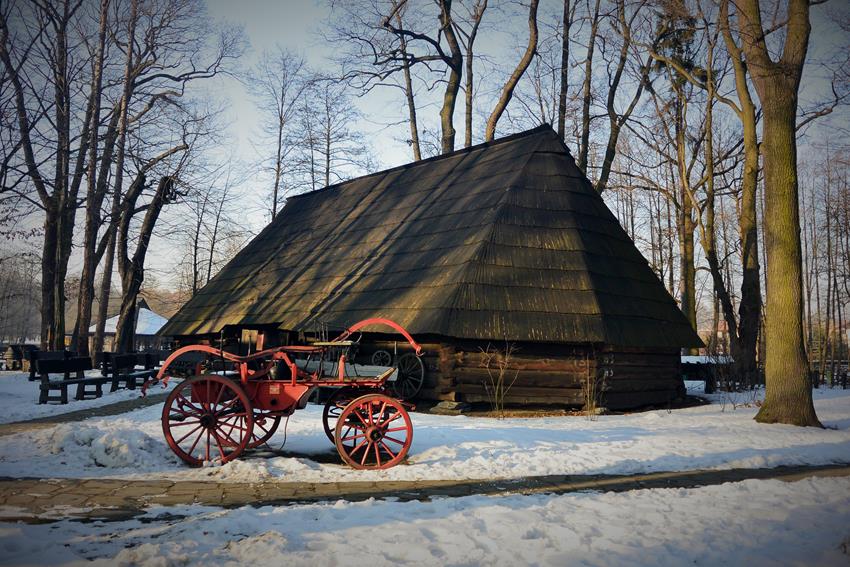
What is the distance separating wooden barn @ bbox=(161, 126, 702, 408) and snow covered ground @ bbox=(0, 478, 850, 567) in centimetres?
623

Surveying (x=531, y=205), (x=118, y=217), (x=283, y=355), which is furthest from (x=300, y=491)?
(x=118, y=217)

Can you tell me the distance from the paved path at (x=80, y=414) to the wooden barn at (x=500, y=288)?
371 cm

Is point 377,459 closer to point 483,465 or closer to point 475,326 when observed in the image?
point 483,465

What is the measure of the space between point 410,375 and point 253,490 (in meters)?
6.63

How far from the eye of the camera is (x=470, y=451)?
6.91m

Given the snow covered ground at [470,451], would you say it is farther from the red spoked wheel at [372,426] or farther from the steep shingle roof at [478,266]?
the steep shingle roof at [478,266]

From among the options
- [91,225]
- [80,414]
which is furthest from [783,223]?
[91,225]

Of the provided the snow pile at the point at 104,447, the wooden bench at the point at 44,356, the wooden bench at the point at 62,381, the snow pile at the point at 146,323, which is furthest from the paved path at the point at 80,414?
the snow pile at the point at 146,323

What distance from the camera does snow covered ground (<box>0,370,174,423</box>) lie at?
10331mm

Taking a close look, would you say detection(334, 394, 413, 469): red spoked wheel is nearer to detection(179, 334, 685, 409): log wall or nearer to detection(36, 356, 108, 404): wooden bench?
detection(179, 334, 685, 409): log wall

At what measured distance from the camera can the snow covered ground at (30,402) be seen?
1033cm

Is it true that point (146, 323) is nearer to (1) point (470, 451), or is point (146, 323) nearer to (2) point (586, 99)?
(2) point (586, 99)

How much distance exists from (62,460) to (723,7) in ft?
53.4

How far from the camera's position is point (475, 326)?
36.2ft
